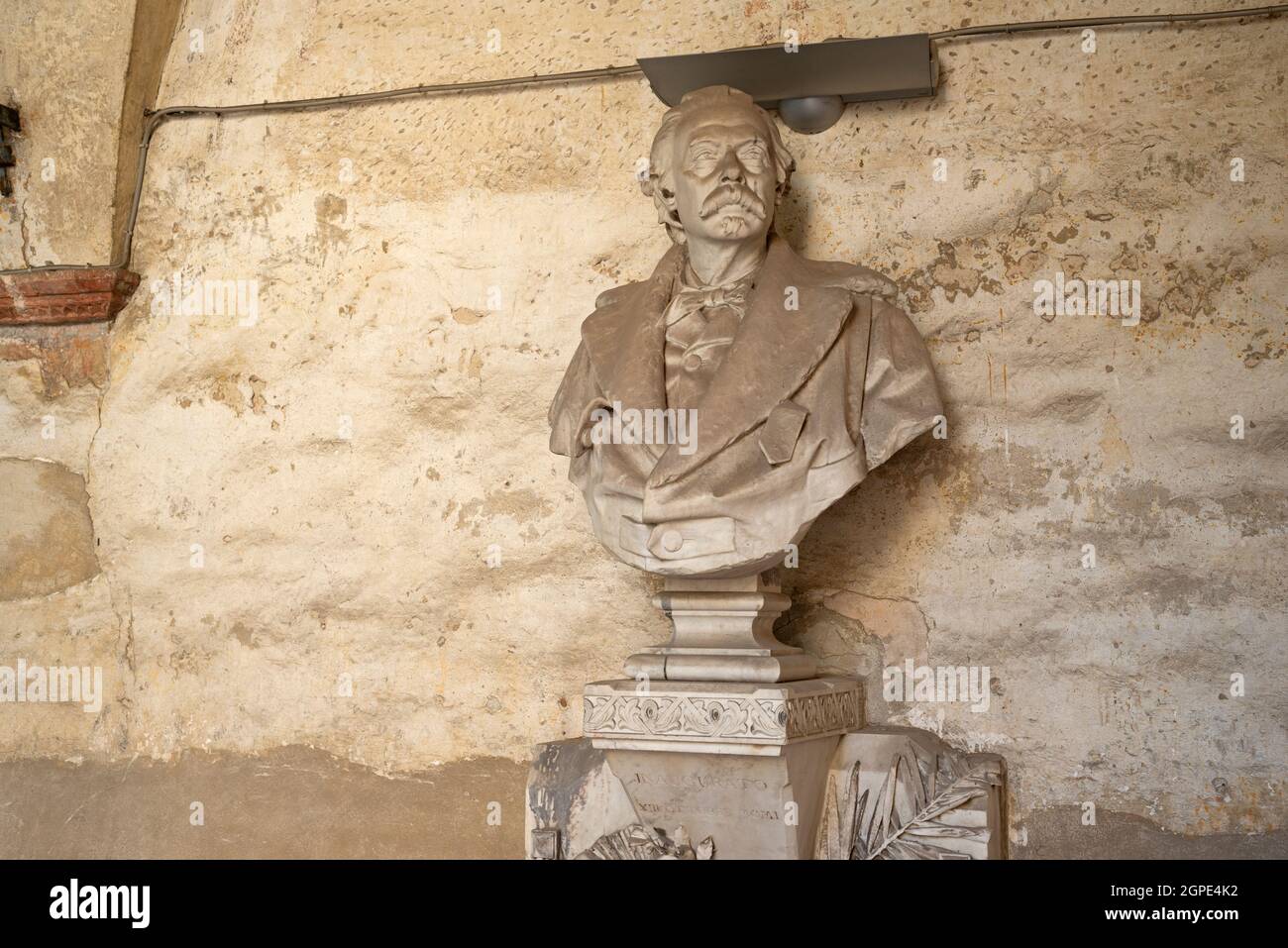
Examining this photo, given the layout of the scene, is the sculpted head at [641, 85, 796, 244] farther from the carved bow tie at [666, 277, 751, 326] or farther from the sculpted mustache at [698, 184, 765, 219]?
the carved bow tie at [666, 277, 751, 326]

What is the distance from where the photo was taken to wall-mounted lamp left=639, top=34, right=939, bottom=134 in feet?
11.7

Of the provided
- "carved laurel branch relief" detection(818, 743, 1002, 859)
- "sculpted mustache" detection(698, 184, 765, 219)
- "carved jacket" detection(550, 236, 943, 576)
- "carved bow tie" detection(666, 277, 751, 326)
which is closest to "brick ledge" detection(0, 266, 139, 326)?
"carved jacket" detection(550, 236, 943, 576)

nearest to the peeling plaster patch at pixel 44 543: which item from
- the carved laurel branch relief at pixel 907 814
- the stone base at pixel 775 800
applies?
the stone base at pixel 775 800

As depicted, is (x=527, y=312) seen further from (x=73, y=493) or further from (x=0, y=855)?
(x=0, y=855)

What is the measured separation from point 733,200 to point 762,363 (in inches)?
15.2

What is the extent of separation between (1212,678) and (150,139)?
3294 mm

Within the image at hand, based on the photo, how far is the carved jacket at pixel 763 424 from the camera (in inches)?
121

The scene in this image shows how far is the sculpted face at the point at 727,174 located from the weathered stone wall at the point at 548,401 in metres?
0.54

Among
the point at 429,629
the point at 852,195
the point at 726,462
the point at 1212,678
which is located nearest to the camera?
the point at 726,462

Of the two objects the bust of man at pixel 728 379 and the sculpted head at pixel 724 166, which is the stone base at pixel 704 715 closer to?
the bust of man at pixel 728 379

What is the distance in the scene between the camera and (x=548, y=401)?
13.2 feet

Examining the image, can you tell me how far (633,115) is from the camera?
402 cm

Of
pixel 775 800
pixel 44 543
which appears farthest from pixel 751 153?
pixel 44 543

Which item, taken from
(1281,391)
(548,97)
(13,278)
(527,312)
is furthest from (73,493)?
(1281,391)
